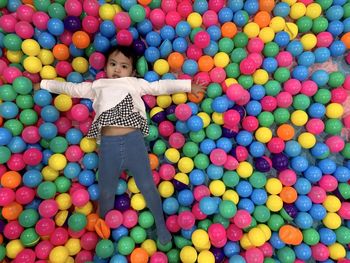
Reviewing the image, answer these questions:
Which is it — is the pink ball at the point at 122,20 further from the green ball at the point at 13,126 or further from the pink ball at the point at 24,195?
the pink ball at the point at 24,195

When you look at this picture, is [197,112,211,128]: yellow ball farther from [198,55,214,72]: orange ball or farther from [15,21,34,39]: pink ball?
[15,21,34,39]: pink ball

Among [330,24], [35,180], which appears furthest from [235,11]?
[35,180]

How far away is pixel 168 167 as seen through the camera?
1.56 m

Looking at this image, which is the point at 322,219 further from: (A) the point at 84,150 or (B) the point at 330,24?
(A) the point at 84,150

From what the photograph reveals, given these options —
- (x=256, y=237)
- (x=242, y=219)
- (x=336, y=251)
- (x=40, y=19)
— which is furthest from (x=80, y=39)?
(x=336, y=251)

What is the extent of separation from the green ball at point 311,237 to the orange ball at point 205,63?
3.23 feet

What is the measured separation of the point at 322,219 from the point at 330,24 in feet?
3.53

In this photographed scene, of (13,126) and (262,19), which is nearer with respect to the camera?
(13,126)

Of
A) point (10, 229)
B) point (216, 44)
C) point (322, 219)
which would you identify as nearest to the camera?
point (10, 229)

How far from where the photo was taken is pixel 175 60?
1615 millimetres

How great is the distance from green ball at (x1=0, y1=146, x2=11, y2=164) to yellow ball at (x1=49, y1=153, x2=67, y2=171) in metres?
0.20

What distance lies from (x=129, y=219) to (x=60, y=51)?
96 cm

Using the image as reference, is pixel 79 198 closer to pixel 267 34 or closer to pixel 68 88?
pixel 68 88

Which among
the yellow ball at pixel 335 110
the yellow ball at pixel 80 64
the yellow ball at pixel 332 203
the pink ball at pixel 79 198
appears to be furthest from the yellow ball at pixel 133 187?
the yellow ball at pixel 335 110
